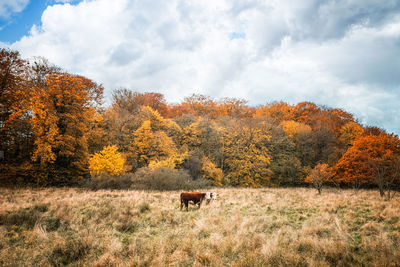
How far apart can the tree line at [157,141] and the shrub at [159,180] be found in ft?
6.31

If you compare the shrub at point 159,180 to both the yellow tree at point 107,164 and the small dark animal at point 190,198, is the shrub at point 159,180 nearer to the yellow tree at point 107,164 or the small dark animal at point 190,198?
the yellow tree at point 107,164

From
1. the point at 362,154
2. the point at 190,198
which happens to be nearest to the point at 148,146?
the point at 190,198

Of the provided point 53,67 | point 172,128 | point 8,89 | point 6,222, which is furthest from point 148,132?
point 6,222

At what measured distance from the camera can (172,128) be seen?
28.6m

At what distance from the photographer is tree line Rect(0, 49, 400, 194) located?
59.6ft

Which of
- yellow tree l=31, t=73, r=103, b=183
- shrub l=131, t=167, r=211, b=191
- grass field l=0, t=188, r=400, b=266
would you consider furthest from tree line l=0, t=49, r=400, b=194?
grass field l=0, t=188, r=400, b=266

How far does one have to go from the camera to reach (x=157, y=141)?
2505cm

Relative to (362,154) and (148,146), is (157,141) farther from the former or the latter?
(362,154)

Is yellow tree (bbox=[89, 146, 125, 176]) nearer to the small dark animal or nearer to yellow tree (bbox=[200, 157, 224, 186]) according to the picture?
yellow tree (bbox=[200, 157, 224, 186])

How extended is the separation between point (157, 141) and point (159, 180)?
286 inches

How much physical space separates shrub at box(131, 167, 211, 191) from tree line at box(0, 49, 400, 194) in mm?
1924

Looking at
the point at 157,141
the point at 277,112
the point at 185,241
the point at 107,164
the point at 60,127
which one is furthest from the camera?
the point at 277,112

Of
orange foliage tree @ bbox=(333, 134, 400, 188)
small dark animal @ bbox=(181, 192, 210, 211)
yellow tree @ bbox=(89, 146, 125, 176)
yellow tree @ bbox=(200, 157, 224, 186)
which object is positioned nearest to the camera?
small dark animal @ bbox=(181, 192, 210, 211)

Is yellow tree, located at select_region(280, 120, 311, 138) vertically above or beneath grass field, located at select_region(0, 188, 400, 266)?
above
